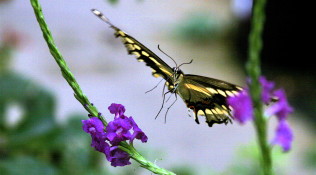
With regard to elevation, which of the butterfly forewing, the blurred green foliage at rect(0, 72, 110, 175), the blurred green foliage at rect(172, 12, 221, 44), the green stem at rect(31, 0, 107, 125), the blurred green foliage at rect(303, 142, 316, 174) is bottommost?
the green stem at rect(31, 0, 107, 125)

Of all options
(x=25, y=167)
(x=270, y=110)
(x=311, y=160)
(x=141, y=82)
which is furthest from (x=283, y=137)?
(x=141, y=82)

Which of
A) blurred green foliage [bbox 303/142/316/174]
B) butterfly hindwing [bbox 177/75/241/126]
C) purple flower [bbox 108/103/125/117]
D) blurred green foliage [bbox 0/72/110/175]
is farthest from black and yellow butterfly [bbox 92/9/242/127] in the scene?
blurred green foliage [bbox 303/142/316/174]

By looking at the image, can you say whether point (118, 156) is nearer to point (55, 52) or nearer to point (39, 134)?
point (55, 52)

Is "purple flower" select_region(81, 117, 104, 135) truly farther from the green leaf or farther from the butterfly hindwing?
the green leaf

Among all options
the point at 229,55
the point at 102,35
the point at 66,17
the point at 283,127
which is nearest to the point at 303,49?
the point at 229,55

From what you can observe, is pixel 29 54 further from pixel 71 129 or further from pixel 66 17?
pixel 71 129

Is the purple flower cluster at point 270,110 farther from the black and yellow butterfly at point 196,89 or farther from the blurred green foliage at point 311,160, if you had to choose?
the blurred green foliage at point 311,160
